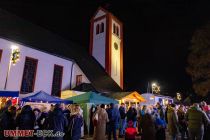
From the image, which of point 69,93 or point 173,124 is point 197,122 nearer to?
point 173,124

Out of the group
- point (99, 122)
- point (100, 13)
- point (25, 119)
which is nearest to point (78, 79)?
point (100, 13)

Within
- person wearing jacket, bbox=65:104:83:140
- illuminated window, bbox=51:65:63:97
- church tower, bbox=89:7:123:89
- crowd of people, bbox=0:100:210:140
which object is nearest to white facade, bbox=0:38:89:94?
illuminated window, bbox=51:65:63:97

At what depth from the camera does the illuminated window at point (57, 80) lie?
2278 cm

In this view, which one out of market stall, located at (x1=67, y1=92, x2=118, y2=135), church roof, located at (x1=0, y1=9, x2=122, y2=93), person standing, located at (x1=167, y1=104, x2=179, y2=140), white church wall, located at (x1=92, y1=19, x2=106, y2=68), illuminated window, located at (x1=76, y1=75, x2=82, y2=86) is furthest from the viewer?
white church wall, located at (x1=92, y1=19, x2=106, y2=68)

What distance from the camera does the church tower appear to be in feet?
98.1

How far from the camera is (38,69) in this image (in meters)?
21.2

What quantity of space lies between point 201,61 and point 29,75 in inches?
806

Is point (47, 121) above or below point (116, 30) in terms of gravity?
below

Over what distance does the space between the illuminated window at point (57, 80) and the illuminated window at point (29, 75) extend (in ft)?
8.66

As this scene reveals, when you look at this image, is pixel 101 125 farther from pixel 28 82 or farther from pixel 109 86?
pixel 109 86

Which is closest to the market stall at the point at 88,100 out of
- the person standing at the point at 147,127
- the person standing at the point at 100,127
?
the person standing at the point at 100,127

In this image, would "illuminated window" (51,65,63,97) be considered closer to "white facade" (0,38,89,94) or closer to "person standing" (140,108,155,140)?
"white facade" (0,38,89,94)

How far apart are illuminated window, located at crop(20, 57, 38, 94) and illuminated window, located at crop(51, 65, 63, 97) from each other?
2640 mm

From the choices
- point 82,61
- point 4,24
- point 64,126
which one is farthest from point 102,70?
point 64,126
